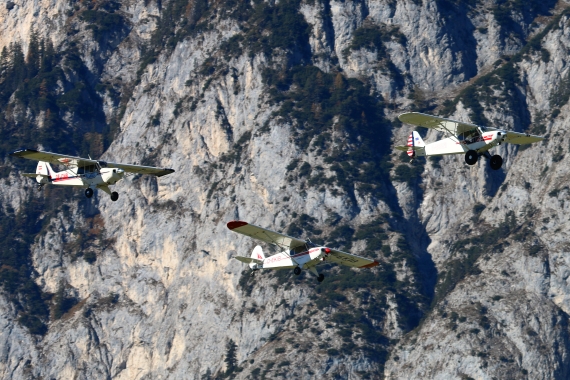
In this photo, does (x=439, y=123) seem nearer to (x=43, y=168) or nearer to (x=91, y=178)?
(x=91, y=178)

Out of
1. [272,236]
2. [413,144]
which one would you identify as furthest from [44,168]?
[413,144]

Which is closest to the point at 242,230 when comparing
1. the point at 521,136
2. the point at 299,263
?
the point at 299,263

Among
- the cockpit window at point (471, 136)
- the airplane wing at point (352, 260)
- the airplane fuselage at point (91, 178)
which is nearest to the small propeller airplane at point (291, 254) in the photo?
the airplane wing at point (352, 260)

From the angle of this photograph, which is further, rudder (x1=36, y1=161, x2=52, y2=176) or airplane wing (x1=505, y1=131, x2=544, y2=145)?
rudder (x1=36, y1=161, x2=52, y2=176)

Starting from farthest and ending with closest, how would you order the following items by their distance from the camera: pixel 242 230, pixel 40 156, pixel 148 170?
pixel 148 170 → pixel 40 156 → pixel 242 230

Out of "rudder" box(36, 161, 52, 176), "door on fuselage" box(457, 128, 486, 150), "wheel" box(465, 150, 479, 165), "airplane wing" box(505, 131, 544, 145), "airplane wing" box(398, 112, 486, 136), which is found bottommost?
"rudder" box(36, 161, 52, 176)

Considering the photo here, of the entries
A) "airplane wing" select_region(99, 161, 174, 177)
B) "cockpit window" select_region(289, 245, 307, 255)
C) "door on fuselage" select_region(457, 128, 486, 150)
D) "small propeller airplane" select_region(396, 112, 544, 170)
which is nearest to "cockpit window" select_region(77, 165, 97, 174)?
"airplane wing" select_region(99, 161, 174, 177)

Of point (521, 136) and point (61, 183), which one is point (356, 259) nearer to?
point (521, 136)

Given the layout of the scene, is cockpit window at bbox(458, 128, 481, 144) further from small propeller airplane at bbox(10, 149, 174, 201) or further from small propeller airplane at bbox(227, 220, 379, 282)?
small propeller airplane at bbox(10, 149, 174, 201)
